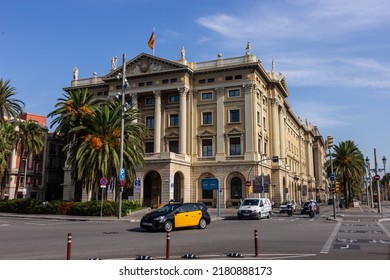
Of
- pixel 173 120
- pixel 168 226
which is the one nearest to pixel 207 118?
pixel 173 120

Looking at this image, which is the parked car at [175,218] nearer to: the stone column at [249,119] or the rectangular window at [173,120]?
the stone column at [249,119]

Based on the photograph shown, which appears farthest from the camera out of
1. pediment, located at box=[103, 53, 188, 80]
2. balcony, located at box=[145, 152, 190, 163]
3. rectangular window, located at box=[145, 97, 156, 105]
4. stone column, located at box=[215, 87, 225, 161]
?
rectangular window, located at box=[145, 97, 156, 105]

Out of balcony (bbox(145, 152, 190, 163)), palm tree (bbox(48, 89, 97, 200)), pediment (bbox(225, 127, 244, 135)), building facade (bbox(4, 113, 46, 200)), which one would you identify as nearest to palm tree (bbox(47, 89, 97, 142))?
palm tree (bbox(48, 89, 97, 200))

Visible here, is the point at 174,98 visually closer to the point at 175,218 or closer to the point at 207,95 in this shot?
the point at 207,95

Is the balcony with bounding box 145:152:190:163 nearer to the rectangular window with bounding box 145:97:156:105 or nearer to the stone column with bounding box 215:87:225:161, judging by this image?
the stone column with bounding box 215:87:225:161

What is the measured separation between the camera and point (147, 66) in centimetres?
5888

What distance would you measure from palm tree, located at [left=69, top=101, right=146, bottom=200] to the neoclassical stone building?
13419 millimetres

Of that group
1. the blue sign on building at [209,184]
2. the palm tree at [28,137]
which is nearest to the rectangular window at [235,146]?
the blue sign on building at [209,184]

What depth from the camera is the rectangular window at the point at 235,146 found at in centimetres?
5528

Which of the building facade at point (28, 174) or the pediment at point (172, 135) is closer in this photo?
the pediment at point (172, 135)

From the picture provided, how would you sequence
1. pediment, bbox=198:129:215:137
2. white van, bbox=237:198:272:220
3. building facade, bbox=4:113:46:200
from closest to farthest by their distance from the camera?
white van, bbox=237:198:272:220 < pediment, bbox=198:129:215:137 < building facade, bbox=4:113:46:200

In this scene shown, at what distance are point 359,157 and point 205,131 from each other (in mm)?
25815

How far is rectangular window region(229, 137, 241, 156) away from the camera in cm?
5528
